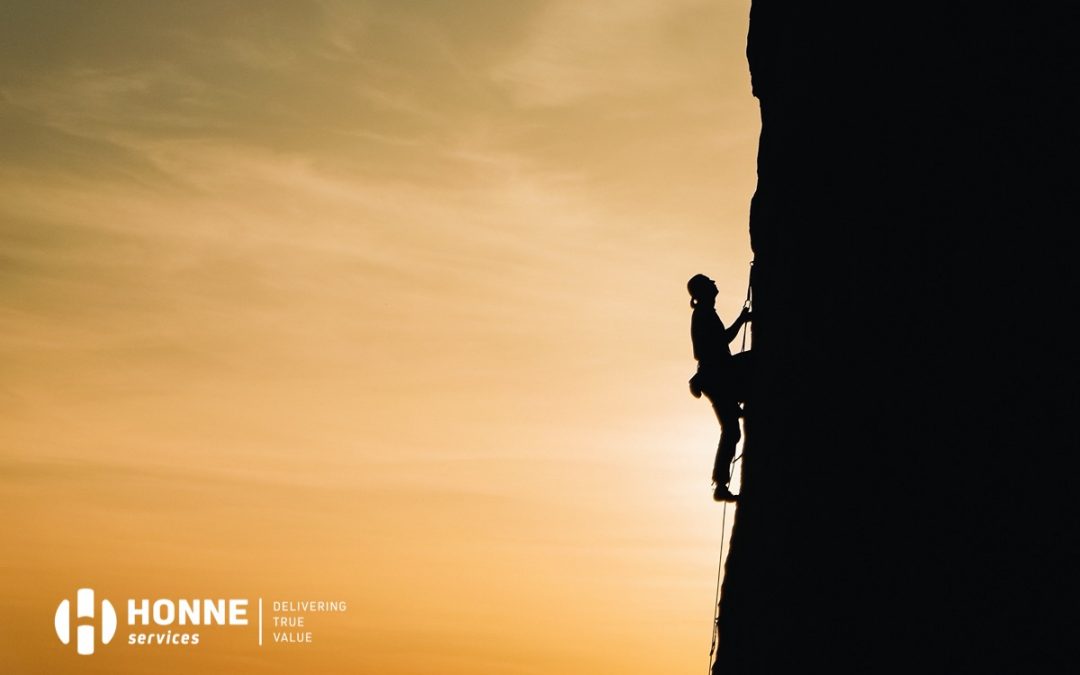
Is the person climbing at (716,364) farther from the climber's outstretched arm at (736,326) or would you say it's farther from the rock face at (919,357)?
the rock face at (919,357)

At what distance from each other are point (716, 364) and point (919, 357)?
4.42 meters

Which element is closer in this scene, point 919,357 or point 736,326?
point 919,357

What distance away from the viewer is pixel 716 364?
14016mm

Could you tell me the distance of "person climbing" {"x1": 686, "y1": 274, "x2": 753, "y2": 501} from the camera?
1399 centimetres

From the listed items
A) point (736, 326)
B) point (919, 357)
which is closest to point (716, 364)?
point (736, 326)

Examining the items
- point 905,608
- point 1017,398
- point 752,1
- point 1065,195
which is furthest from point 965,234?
point 752,1

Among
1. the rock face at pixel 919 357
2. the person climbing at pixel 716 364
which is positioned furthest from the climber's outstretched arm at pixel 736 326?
the rock face at pixel 919 357

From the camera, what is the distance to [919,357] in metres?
9.72

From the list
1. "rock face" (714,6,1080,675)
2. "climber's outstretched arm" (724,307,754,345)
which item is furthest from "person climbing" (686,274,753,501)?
"rock face" (714,6,1080,675)

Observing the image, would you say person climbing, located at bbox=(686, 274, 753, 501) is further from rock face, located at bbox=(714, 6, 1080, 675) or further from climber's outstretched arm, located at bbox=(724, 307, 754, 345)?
rock face, located at bbox=(714, 6, 1080, 675)

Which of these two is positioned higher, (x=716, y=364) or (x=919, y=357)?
(x=716, y=364)

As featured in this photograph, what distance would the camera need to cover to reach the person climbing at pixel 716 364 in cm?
1399

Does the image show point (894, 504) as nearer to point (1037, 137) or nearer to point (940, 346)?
point (940, 346)

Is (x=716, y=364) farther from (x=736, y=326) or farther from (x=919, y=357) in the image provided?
(x=919, y=357)
